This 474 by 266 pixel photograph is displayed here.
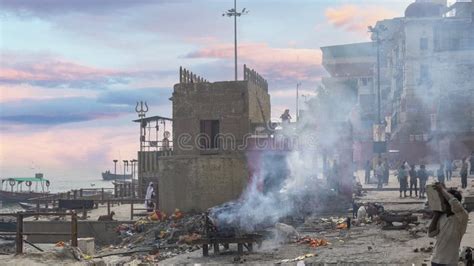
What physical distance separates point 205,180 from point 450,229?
53.5 feet

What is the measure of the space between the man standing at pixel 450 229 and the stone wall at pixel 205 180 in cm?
1585

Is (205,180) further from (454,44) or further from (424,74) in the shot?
(454,44)

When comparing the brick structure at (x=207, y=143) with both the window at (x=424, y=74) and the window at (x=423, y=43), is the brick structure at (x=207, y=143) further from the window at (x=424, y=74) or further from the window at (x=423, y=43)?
the window at (x=423, y=43)

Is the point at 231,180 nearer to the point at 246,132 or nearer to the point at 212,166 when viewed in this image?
the point at 212,166

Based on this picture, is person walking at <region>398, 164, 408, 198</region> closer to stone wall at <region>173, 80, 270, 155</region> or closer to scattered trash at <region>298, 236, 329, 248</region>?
stone wall at <region>173, 80, 270, 155</region>

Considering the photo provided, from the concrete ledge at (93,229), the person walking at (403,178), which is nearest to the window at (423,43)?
the person walking at (403,178)

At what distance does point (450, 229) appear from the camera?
7.52 meters

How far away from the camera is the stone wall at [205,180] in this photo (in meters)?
23.2

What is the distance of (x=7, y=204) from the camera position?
63.0 metres

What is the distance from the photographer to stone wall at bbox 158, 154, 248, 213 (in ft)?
76.2

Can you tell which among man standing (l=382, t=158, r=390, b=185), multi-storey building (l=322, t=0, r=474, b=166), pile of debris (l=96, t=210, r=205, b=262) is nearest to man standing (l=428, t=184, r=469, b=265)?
pile of debris (l=96, t=210, r=205, b=262)

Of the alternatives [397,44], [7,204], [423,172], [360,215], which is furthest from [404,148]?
[7,204]

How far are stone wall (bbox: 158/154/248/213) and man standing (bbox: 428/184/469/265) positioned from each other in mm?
15852

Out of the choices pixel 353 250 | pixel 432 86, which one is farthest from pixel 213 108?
pixel 432 86
